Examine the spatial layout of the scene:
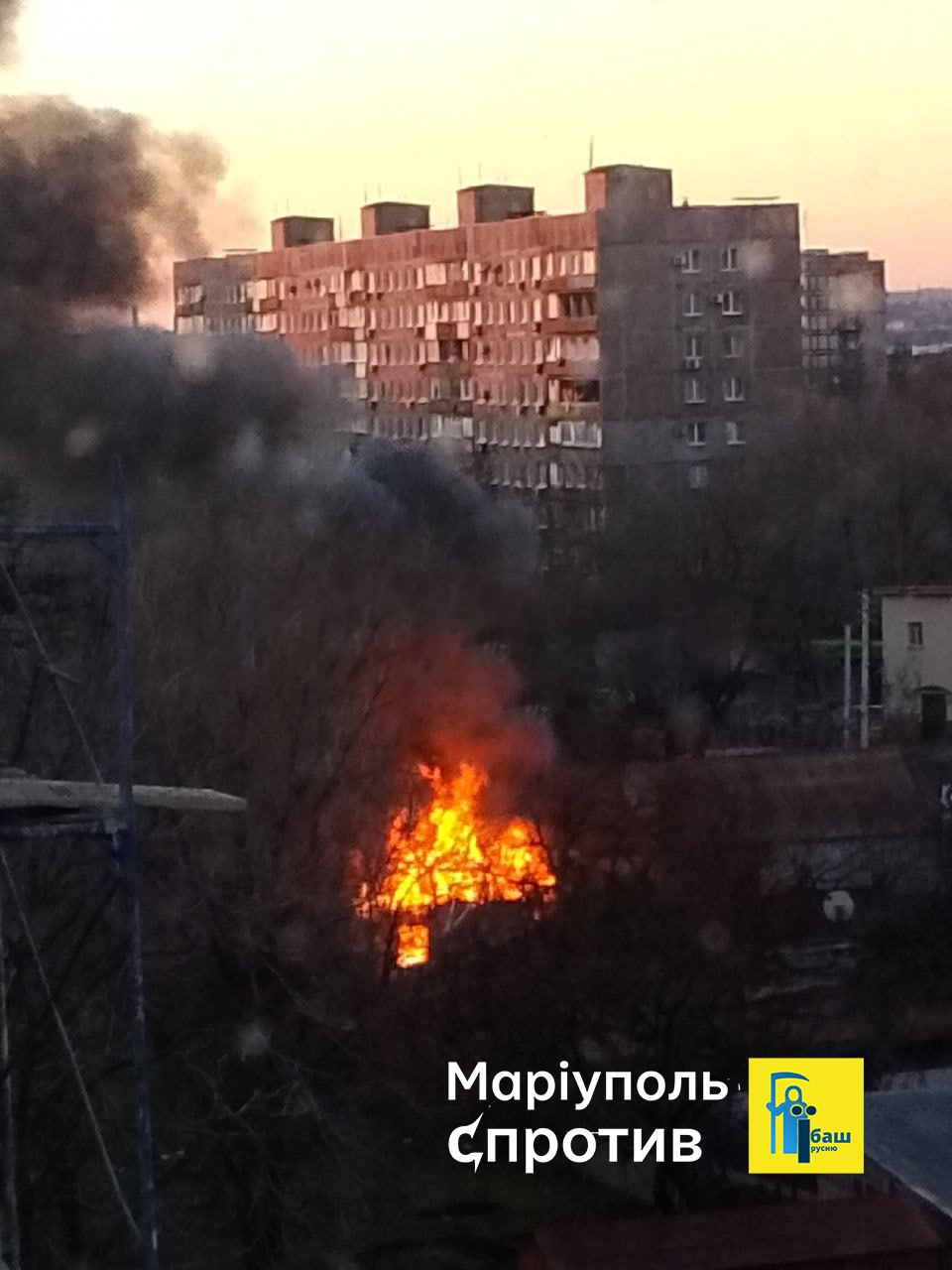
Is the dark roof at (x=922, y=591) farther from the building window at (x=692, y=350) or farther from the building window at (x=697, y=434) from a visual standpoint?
the building window at (x=692, y=350)

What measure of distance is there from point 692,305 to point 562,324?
125cm

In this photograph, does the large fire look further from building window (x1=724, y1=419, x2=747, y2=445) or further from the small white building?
building window (x1=724, y1=419, x2=747, y2=445)

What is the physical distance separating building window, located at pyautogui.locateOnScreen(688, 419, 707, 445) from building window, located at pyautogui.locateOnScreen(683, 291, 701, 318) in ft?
2.99

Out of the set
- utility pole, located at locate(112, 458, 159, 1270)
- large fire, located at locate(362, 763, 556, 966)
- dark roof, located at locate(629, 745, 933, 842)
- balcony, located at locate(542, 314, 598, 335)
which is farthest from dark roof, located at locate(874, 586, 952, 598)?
utility pole, located at locate(112, 458, 159, 1270)

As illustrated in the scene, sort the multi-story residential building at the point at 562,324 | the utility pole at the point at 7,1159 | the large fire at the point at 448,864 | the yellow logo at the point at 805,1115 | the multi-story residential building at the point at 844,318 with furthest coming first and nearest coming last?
the multi-story residential building at the point at 844,318, the multi-story residential building at the point at 562,324, the large fire at the point at 448,864, the yellow logo at the point at 805,1115, the utility pole at the point at 7,1159

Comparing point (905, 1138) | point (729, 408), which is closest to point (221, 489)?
point (905, 1138)

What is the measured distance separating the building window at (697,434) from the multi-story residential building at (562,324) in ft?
0.04

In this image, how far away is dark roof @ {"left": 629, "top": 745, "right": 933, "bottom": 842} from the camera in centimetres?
697

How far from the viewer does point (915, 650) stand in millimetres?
11453

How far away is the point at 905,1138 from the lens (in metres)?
4.48

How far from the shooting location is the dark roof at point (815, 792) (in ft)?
22.9

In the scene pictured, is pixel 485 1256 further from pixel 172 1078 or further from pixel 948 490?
pixel 948 490

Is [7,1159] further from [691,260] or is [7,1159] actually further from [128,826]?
[691,260]

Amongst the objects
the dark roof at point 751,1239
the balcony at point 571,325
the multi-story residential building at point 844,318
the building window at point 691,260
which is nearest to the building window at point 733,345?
the building window at point 691,260
